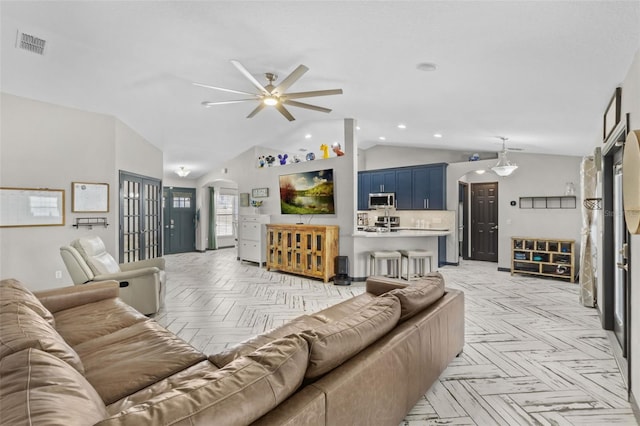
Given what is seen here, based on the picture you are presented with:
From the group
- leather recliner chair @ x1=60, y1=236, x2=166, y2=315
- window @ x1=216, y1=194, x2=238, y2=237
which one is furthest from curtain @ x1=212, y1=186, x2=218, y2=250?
leather recliner chair @ x1=60, y1=236, x2=166, y2=315

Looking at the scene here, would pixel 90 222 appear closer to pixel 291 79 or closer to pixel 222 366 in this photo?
pixel 291 79

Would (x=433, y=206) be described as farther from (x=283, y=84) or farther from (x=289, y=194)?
(x=283, y=84)

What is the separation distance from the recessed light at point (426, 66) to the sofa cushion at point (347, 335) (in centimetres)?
221

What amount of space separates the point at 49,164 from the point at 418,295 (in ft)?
17.2

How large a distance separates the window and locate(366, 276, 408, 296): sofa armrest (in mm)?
8335

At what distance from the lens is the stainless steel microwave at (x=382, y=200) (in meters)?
8.47

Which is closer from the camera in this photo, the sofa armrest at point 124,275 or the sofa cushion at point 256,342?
the sofa cushion at point 256,342

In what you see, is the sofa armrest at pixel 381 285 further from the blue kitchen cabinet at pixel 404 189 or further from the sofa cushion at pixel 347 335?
the blue kitchen cabinet at pixel 404 189

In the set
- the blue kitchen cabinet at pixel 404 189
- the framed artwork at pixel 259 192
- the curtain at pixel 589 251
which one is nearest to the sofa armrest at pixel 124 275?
the framed artwork at pixel 259 192

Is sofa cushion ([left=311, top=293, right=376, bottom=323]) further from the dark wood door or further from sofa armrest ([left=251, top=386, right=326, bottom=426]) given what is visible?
the dark wood door

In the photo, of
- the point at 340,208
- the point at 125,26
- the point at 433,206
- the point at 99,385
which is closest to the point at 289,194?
the point at 340,208

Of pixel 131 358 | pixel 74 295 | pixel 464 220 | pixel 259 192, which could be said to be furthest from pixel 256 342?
pixel 464 220

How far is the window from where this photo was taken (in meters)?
10.7

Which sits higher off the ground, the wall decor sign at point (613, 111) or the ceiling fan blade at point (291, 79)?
the ceiling fan blade at point (291, 79)
